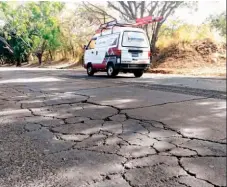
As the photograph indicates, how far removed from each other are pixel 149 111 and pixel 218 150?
168 centimetres

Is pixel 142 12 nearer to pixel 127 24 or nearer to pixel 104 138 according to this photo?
pixel 127 24

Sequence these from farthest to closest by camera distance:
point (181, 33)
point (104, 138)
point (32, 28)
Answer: point (104, 138)
point (181, 33)
point (32, 28)

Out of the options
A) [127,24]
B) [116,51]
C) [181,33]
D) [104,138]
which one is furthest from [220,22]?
[104,138]

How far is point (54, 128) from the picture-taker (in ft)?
10.3

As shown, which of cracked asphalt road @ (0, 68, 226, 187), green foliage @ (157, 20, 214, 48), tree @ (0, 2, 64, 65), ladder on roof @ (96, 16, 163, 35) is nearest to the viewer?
tree @ (0, 2, 64, 65)

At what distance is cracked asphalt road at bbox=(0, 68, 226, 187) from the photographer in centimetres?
187

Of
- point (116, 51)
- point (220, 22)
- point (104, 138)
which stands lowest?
point (104, 138)

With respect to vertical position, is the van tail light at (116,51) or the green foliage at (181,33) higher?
the green foliage at (181,33)

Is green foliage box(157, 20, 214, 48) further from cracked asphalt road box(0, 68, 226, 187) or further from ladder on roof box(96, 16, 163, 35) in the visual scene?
cracked asphalt road box(0, 68, 226, 187)

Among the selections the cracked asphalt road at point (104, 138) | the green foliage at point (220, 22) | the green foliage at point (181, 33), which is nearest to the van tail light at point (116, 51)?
the cracked asphalt road at point (104, 138)

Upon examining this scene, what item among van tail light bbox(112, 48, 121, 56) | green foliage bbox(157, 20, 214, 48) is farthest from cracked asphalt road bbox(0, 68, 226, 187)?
van tail light bbox(112, 48, 121, 56)

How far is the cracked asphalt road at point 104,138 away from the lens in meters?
1.87

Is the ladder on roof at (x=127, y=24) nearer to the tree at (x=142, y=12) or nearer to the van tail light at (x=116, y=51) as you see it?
the tree at (x=142, y=12)

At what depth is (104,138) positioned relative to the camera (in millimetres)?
2812
